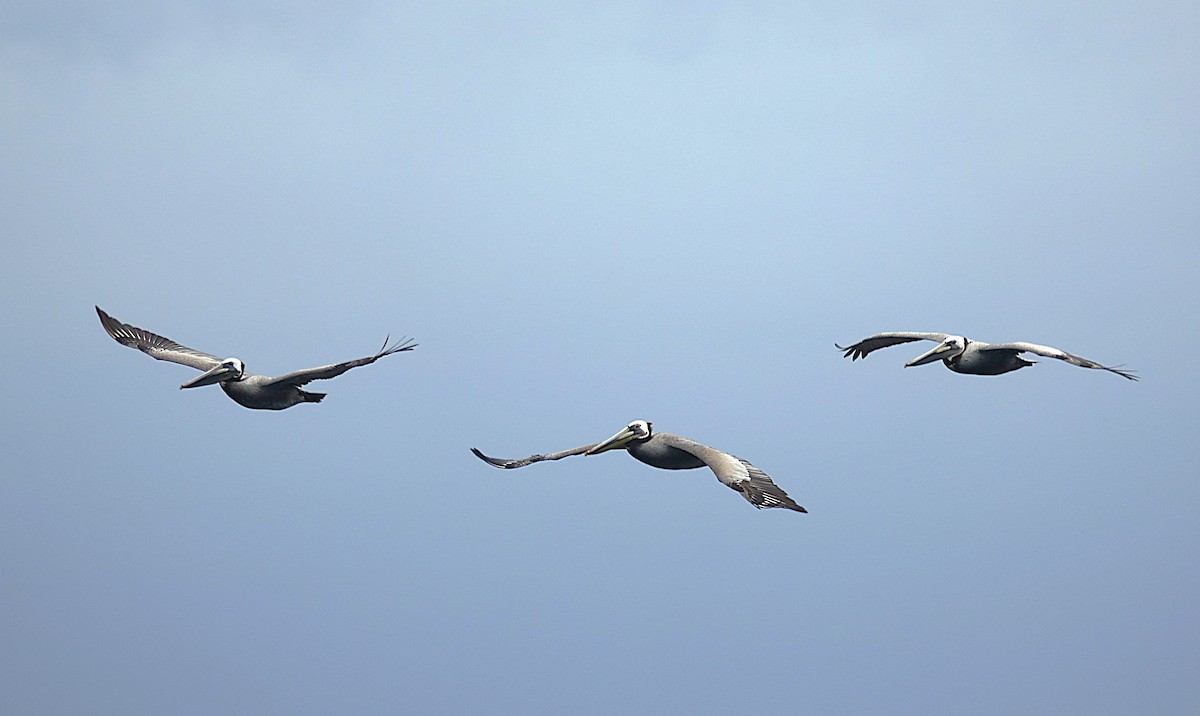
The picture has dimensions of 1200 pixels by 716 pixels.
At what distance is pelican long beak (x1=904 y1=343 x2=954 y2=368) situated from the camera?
27875 millimetres

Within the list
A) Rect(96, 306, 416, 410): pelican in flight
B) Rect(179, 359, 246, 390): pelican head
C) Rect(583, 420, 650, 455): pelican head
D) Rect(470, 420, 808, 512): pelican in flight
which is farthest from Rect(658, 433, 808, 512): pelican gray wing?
Rect(179, 359, 246, 390): pelican head

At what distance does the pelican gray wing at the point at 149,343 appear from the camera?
29.8m

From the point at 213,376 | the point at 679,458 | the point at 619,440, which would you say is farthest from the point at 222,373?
the point at 679,458

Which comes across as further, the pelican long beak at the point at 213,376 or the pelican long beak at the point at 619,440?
the pelican long beak at the point at 213,376

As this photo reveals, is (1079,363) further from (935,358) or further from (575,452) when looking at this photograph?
(575,452)

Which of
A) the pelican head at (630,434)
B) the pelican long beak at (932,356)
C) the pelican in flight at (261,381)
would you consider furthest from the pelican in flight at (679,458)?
the pelican long beak at (932,356)

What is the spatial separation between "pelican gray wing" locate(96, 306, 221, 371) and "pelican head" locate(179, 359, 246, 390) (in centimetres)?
316

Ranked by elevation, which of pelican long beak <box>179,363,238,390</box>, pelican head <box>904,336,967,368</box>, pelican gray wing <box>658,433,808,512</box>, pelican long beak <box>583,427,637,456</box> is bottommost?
pelican gray wing <box>658,433,808,512</box>

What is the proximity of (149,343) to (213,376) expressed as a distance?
19.4ft

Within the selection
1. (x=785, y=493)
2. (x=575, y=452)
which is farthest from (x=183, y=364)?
(x=785, y=493)

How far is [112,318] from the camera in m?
32.0

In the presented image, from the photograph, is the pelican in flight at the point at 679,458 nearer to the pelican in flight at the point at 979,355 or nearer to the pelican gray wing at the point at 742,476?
the pelican gray wing at the point at 742,476

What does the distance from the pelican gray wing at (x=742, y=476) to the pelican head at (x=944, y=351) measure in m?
6.75

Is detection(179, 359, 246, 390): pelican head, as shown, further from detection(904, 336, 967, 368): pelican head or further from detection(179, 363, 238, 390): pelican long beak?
detection(904, 336, 967, 368): pelican head
